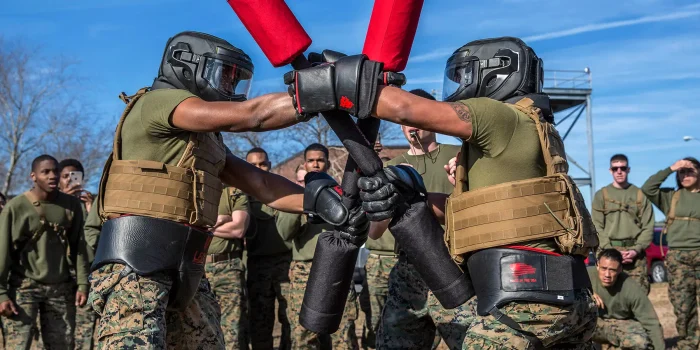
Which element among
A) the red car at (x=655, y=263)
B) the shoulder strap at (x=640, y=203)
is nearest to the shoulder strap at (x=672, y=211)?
the shoulder strap at (x=640, y=203)

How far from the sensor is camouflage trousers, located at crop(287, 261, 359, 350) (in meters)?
8.00

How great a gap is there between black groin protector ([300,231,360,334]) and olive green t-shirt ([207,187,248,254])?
3.92 meters

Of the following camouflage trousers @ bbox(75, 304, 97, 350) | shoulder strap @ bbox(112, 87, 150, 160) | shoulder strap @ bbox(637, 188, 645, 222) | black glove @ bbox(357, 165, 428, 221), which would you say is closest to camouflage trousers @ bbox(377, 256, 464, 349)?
black glove @ bbox(357, 165, 428, 221)

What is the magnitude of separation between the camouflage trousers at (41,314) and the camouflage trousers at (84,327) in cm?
78

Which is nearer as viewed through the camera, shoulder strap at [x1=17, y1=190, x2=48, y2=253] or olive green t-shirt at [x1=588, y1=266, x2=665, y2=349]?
shoulder strap at [x1=17, y1=190, x2=48, y2=253]

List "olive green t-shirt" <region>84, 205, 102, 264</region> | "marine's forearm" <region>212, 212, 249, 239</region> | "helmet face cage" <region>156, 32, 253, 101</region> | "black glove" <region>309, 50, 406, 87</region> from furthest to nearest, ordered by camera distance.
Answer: "olive green t-shirt" <region>84, 205, 102, 264</region>, "marine's forearm" <region>212, 212, 249, 239</region>, "helmet face cage" <region>156, 32, 253, 101</region>, "black glove" <region>309, 50, 406, 87</region>

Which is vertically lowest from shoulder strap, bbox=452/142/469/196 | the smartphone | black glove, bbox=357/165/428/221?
black glove, bbox=357/165/428/221

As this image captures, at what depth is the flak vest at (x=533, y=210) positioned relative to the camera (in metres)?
3.99

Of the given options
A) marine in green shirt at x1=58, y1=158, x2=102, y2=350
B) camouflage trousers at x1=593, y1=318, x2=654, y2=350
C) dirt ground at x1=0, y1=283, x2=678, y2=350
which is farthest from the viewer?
dirt ground at x1=0, y1=283, x2=678, y2=350

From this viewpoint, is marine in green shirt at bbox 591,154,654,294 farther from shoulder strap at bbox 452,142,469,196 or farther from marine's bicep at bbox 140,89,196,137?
marine's bicep at bbox 140,89,196,137

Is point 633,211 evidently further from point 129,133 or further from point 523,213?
point 129,133

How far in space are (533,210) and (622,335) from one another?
4911 millimetres

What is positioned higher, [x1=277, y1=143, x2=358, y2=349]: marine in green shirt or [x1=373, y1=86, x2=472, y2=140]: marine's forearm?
[x1=373, y1=86, x2=472, y2=140]: marine's forearm

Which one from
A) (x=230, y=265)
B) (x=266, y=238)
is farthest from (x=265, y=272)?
(x=230, y=265)
